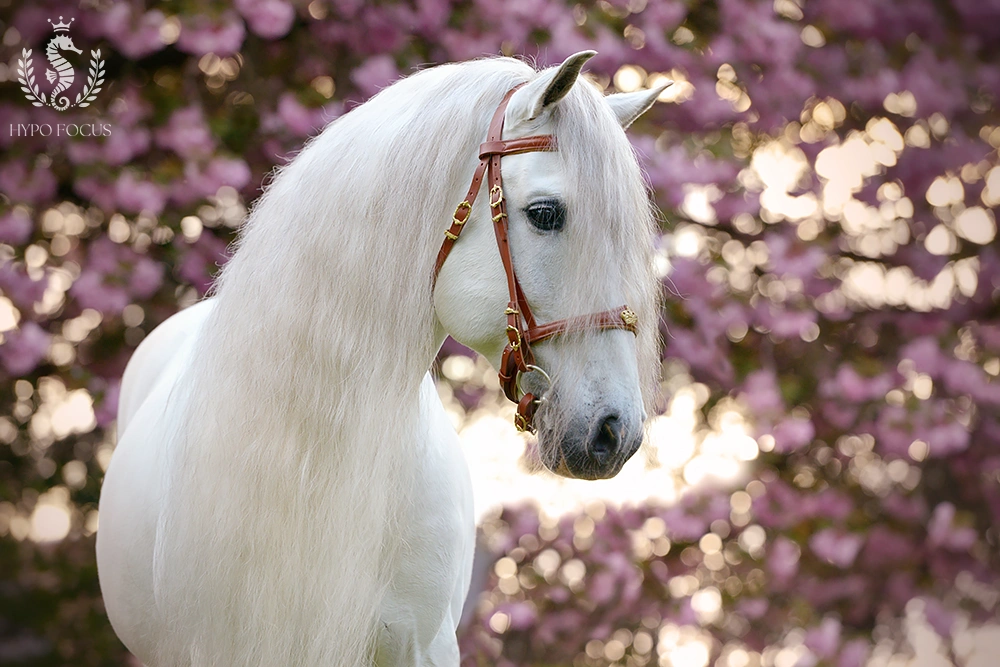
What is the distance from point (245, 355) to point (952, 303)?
3625mm

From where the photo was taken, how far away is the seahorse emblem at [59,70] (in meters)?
3.14

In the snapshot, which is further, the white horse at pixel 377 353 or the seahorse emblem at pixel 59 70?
the seahorse emblem at pixel 59 70

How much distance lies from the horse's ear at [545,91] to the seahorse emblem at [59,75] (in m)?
2.36

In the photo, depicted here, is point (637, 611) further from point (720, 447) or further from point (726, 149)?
point (726, 149)

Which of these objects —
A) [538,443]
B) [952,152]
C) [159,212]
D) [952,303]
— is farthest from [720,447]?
[538,443]

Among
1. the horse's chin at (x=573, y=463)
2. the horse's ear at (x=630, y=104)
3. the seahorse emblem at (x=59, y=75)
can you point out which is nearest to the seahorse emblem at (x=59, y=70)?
the seahorse emblem at (x=59, y=75)

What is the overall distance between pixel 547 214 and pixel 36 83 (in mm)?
2613

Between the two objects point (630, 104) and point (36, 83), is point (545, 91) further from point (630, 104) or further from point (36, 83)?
point (36, 83)

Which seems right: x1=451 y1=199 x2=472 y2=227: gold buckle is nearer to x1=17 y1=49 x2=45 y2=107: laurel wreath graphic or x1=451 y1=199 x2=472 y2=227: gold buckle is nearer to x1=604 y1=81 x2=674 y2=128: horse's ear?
x1=604 y1=81 x2=674 y2=128: horse's ear

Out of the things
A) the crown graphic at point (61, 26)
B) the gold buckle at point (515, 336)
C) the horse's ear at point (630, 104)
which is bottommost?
the crown graphic at point (61, 26)

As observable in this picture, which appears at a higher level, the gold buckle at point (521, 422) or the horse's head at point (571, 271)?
the horse's head at point (571, 271)

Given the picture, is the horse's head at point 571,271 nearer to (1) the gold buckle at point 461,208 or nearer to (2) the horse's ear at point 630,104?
(1) the gold buckle at point 461,208

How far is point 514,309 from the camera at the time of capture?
130 cm

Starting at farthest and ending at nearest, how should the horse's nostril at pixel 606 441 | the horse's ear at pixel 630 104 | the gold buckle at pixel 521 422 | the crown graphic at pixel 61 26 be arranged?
the crown graphic at pixel 61 26 → the horse's ear at pixel 630 104 → the gold buckle at pixel 521 422 → the horse's nostril at pixel 606 441
